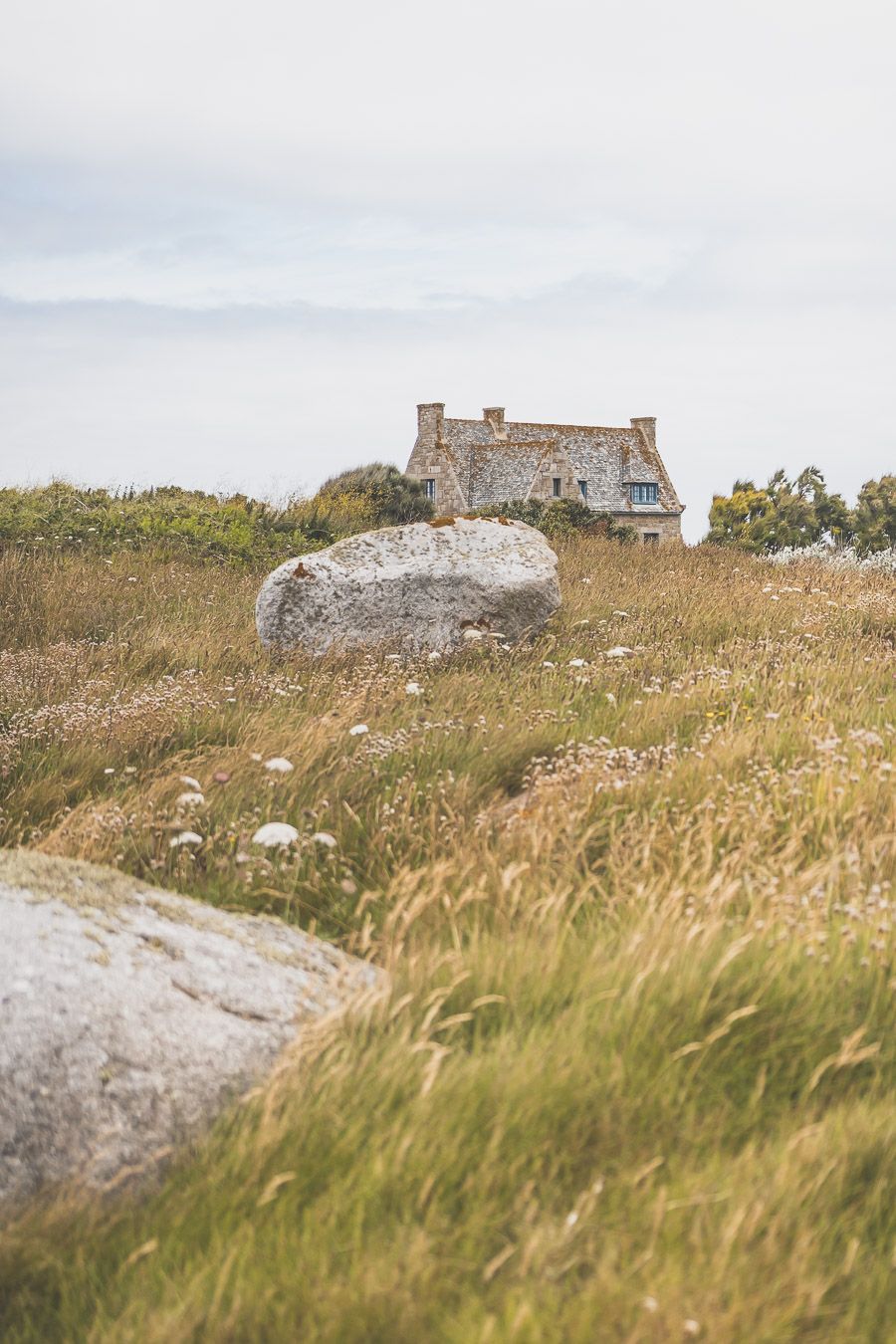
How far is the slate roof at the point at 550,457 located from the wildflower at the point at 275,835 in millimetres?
39387

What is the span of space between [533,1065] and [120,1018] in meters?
1.03

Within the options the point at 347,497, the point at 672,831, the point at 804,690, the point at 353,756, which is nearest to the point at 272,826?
the point at 353,756

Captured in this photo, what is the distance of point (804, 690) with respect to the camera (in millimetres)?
6699

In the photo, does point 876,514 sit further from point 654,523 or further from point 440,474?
point 440,474

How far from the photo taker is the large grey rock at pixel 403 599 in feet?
31.7

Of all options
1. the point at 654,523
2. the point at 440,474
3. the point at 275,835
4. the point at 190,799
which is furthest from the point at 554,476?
the point at 275,835

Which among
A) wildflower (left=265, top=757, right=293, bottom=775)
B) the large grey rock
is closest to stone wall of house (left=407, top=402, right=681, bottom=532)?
the large grey rock

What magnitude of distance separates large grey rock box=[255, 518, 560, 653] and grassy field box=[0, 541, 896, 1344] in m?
3.88

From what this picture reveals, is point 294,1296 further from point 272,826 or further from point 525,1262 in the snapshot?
point 272,826

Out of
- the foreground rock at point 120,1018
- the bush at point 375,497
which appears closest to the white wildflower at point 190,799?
the foreground rock at point 120,1018

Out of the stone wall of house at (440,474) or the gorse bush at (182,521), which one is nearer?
the gorse bush at (182,521)

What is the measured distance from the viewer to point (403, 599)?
980 cm

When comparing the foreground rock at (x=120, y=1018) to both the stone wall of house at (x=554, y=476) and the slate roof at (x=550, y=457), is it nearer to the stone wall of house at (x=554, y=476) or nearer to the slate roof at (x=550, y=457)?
the stone wall of house at (x=554, y=476)

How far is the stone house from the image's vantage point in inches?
1713
